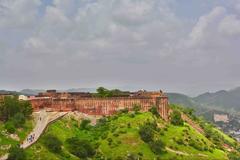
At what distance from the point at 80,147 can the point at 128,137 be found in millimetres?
14933

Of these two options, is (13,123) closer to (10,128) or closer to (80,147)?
(10,128)

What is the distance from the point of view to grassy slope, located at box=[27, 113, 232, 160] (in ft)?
357

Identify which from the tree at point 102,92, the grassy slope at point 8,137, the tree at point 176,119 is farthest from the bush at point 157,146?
the tree at point 102,92

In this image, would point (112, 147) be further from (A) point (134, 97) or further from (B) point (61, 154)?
(A) point (134, 97)

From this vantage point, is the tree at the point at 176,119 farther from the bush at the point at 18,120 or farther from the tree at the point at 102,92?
the bush at the point at 18,120

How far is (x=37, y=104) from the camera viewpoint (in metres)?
122

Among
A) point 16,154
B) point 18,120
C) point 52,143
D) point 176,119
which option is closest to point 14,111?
point 18,120

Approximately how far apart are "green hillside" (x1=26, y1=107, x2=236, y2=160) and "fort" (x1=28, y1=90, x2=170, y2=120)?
3.58m

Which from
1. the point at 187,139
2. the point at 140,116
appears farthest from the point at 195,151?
the point at 140,116

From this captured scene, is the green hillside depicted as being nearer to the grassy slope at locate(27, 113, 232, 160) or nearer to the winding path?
the grassy slope at locate(27, 113, 232, 160)

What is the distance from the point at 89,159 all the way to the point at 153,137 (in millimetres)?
18583

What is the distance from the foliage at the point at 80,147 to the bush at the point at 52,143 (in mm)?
3976

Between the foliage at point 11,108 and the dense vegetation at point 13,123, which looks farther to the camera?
the foliage at point 11,108

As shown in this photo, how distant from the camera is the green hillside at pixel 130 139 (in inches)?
4146
